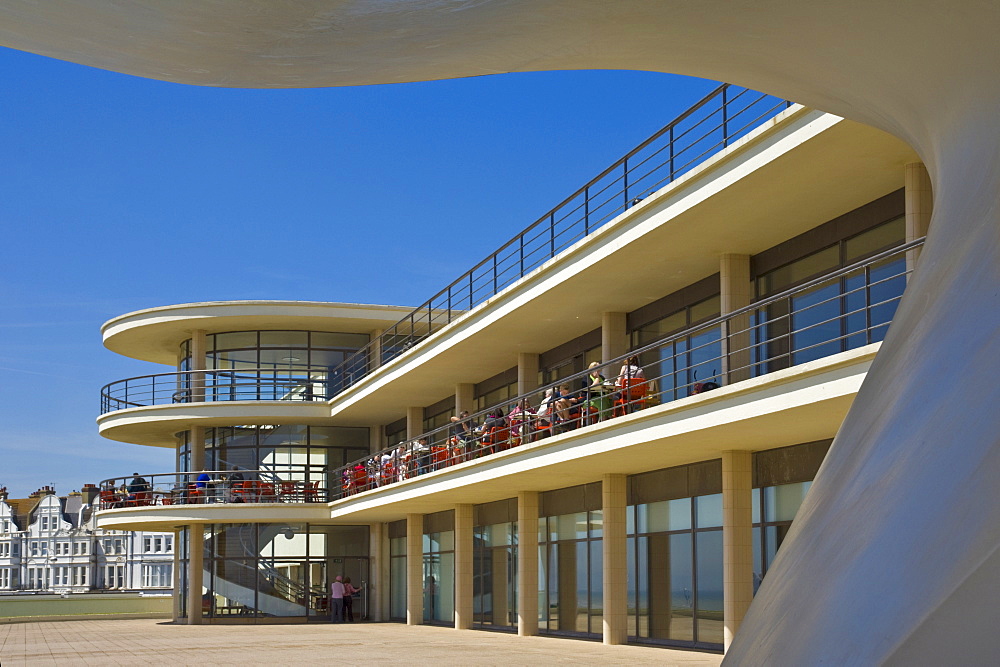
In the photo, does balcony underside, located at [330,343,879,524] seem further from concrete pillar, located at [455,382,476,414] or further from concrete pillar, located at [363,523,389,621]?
concrete pillar, located at [363,523,389,621]

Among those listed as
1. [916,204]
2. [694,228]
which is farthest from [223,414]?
[916,204]

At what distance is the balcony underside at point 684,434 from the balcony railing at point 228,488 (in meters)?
8.90

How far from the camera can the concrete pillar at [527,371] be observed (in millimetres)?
26391

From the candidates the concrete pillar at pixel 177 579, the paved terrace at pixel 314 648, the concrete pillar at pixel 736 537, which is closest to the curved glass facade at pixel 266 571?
the concrete pillar at pixel 177 579

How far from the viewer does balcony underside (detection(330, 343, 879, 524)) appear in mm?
12977

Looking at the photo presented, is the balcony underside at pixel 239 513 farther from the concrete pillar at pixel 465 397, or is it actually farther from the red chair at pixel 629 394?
the red chair at pixel 629 394

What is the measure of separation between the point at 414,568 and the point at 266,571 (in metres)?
5.24

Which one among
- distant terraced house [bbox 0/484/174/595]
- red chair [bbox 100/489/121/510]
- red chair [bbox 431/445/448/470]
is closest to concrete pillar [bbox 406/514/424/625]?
red chair [bbox 431/445/448/470]

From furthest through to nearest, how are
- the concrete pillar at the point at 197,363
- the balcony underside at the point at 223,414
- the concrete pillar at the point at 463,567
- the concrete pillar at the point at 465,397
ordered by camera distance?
the concrete pillar at the point at 197,363 → the balcony underside at the point at 223,414 → the concrete pillar at the point at 465,397 → the concrete pillar at the point at 463,567

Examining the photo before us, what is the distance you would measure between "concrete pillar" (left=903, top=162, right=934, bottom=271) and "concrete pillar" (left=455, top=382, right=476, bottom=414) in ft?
58.3

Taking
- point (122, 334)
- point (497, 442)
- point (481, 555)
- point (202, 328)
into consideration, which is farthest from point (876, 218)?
point (122, 334)

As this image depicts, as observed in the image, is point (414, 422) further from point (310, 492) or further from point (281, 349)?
point (281, 349)

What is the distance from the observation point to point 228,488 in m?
33.8

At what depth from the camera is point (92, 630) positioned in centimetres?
3256
